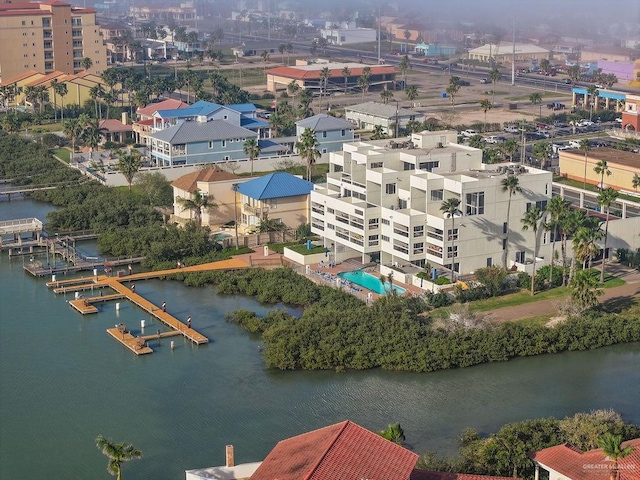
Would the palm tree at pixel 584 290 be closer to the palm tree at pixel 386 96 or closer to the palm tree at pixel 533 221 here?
the palm tree at pixel 533 221

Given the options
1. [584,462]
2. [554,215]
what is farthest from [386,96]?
[584,462]

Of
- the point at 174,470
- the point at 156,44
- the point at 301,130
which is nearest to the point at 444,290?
the point at 174,470

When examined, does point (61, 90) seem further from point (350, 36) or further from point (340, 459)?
point (350, 36)

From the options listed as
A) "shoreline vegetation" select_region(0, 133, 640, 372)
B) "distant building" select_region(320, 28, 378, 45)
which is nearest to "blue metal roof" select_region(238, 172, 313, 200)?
"shoreline vegetation" select_region(0, 133, 640, 372)

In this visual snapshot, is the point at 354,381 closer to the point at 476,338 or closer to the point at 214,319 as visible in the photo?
the point at 476,338

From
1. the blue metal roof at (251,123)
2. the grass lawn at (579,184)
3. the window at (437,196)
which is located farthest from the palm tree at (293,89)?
the window at (437,196)
